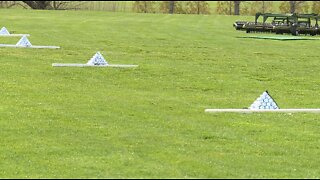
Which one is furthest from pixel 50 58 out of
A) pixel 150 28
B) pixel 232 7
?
pixel 232 7

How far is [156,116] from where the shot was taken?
13.9 metres

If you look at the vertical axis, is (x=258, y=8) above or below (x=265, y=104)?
below

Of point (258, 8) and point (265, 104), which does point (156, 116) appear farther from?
point (258, 8)

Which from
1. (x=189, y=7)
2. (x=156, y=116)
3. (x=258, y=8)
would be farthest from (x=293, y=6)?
(x=156, y=116)

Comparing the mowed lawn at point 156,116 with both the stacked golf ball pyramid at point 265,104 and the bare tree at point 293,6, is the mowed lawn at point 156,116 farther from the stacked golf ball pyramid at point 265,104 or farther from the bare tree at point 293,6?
the bare tree at point 293,6

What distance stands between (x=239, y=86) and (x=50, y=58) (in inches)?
238

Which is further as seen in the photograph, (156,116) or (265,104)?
(265,104)

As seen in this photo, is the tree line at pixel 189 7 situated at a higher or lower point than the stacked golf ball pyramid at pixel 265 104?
lower

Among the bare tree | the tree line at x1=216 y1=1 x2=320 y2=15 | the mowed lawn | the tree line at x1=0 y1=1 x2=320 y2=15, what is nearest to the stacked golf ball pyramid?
the mowed lawn

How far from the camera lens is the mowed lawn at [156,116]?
10.4 m

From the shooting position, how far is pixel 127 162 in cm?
1045

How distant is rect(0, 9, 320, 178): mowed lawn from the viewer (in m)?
10.4

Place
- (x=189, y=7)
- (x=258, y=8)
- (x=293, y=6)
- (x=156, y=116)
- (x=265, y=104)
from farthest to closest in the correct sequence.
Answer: (x=258, y=8), (x=189, y=7), (x=293, y=6), (x=265, y=104), (x=156, y=116)

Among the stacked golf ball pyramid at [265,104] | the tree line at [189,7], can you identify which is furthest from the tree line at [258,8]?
the stacked golf ball pyramid at [265,104]
